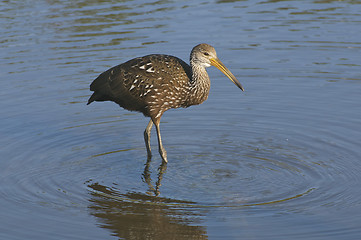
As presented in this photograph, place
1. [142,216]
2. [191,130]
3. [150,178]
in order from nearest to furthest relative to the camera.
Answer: [142,216]
[150,178]
[191,130]

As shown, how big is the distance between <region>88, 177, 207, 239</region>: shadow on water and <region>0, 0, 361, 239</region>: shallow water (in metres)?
0.02

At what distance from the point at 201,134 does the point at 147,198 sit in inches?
94.4

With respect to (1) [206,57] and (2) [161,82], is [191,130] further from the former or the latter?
(1) [206,57]

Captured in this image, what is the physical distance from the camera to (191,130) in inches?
452

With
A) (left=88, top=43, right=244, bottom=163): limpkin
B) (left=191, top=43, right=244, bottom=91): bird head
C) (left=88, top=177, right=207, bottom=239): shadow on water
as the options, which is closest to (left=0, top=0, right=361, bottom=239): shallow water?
(left=88, top=177, right=207, bottom=239): shadow on water

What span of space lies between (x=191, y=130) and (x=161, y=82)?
150 cm

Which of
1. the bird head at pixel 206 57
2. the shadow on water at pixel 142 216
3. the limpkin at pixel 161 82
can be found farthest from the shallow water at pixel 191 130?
the bird head at pixel 206 57

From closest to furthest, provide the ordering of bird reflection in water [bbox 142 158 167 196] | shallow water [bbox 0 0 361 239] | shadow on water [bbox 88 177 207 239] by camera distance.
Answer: shadow on water [bbox 88 177 207 239] < shallow water [bbox 0 0 361 239] < bird reflection in water [bbox 142 158 167 196]

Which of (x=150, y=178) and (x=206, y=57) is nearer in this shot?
(x=150, y=178)

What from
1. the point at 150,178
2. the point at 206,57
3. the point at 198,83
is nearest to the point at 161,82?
the point at 198,83

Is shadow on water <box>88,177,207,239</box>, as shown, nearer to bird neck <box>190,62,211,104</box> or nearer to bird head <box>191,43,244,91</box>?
bird neck <box>190,62,211,104</box>

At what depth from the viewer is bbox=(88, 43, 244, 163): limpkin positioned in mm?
10219

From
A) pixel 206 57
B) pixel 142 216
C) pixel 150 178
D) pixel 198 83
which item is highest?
pixel 206 57

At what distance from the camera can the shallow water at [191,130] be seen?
332 inches
